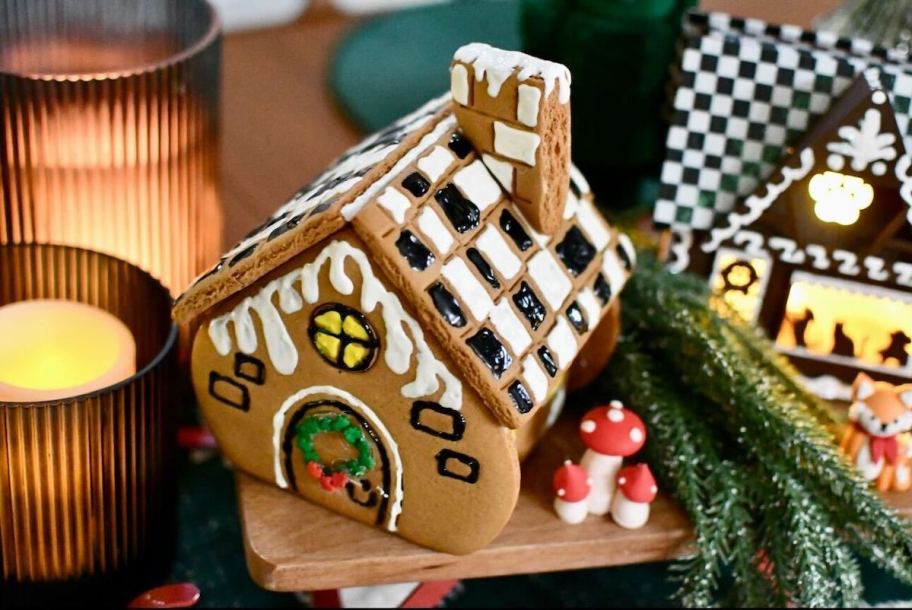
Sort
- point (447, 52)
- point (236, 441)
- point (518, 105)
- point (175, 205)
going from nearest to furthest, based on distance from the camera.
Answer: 1. point (518, 105)
2. point (236, 441)
3. point (175, 205)
4. point (447, 52)

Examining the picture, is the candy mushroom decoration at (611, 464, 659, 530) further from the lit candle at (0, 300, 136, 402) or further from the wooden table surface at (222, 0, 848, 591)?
the lit candle at (0, 300, 136, 402)

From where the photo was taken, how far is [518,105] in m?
0.73

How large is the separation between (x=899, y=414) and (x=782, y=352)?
0.13 metres

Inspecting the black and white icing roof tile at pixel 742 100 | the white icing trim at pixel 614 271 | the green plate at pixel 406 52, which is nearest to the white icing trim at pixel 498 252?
the white icing trim at pixel 614 271

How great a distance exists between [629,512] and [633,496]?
0.05 feet

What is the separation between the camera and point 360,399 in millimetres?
783

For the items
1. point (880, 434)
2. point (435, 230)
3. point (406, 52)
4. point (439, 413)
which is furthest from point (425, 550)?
point (406, 52)

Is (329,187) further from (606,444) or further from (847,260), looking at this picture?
(847,260)

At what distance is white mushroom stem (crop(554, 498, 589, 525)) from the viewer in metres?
0.85

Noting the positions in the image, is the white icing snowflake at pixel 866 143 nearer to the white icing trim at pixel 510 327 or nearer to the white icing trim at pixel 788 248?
the white icing trim at pixel 788 248

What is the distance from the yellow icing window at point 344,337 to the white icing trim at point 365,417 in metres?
0.03

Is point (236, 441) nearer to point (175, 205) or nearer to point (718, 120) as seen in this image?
point (175, 205)

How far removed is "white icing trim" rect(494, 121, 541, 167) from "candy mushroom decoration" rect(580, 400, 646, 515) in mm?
201

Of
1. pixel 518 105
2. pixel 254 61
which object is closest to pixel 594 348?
pixel 518 105
